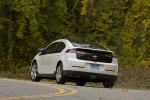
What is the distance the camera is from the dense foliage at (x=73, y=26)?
27078 millimetres

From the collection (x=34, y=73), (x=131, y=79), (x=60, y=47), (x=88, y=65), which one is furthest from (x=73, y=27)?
(x=88, y=65)

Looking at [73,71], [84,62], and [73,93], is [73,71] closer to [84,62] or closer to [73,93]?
[84,62]

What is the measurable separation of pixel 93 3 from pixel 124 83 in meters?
11.9

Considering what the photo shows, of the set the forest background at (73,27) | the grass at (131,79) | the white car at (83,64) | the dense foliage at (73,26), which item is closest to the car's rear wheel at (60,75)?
the white car at (83,64)

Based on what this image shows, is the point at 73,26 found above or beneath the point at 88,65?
beneath

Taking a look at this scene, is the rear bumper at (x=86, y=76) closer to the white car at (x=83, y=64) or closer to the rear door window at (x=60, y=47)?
the white car at (x=83, y=64)

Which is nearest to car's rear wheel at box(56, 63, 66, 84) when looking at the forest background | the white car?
the white car

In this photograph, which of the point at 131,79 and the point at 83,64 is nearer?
the point at 83,64

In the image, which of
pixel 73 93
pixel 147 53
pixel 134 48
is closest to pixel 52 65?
pixel 73 93

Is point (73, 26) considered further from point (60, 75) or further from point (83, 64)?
point (83, 64)

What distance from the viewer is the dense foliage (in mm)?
27078

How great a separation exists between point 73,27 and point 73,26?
9 centimetres

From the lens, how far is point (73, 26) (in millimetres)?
31656

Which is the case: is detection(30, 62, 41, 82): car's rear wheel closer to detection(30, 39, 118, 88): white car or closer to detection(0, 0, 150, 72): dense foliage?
detection(30, 39, 118, 88): white car
